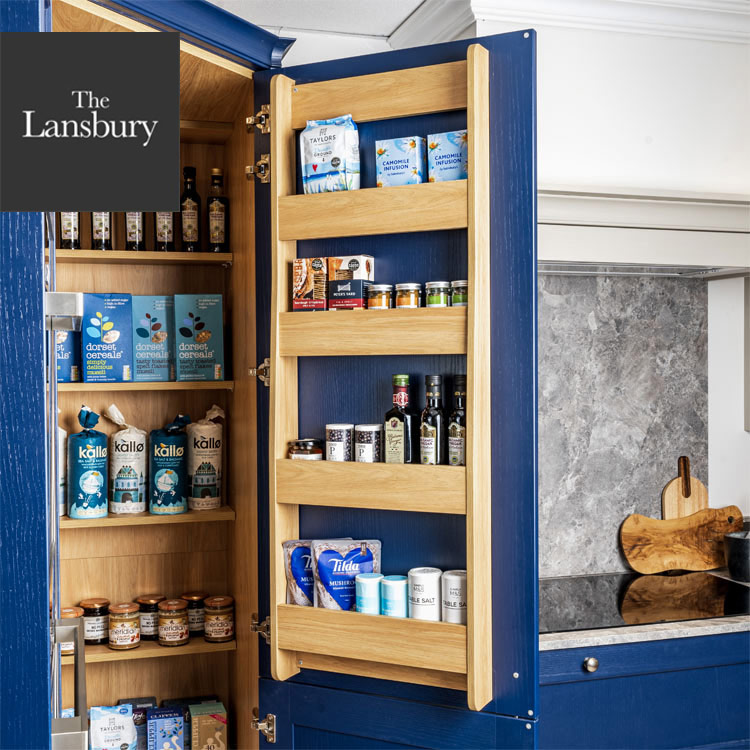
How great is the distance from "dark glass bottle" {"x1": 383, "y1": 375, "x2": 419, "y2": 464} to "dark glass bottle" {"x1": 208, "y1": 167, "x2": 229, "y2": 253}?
3.22 ft

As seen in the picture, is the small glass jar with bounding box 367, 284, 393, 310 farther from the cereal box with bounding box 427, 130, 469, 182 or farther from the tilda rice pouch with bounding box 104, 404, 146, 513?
the tilda rice pouch with bounding box 104, 404, 146, 513

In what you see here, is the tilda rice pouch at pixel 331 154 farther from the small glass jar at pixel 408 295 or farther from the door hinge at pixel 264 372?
the door hinge at pixel 264 372

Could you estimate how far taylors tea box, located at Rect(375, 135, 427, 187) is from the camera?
173 centimetres

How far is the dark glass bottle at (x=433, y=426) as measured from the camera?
1.70 meters

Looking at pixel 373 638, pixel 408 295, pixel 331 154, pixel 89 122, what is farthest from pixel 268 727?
pixel 89 122

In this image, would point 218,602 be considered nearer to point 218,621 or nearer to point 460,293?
point 218,621

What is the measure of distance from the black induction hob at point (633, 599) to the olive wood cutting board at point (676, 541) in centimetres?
5

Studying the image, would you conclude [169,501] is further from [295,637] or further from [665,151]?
[665,151]

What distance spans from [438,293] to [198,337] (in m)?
1.01

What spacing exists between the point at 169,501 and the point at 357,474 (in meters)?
0.88

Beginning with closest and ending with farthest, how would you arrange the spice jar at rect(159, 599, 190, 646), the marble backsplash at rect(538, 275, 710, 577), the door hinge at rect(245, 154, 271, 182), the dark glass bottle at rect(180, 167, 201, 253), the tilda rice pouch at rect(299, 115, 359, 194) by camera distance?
the tilda rice pouch at rect(299, 115, 359, 194) → the door hinge at rect(245, 154, 271, 182) → the spice jar at rect(159, 599, 190, 646) → the dark glass bottle at rect(180, 167, 201, 253) → the marble backsplash at rect(538, 275, 710, 577)

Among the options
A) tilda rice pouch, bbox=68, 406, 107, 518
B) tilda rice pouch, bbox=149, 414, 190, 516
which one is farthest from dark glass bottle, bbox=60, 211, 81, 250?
tilda rice pouch, bbox=149, 414, 190, 516

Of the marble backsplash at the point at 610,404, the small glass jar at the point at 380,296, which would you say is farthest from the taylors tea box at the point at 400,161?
the marble backsplash at the point at 610,404

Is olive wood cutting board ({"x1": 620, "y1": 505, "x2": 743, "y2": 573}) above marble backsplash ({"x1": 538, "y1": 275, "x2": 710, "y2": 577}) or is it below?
below
